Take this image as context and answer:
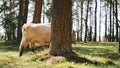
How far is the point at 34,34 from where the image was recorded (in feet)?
46.9

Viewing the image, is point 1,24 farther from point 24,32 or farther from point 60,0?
point 60,0

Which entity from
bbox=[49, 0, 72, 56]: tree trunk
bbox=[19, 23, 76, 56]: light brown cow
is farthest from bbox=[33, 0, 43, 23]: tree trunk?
bbox=[49, 0, 72, 56]: tree trunk

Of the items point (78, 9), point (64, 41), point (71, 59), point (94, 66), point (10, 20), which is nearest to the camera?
point (94, 66)

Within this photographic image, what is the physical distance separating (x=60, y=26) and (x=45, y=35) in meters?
3.92

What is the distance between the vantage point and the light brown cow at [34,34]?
13.9 meters

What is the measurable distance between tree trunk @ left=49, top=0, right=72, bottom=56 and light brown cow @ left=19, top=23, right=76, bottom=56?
3.14 metres

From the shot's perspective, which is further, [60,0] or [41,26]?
[41,26]

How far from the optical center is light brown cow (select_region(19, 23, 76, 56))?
13914 mm

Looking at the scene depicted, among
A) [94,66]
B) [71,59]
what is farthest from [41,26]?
[94,66]

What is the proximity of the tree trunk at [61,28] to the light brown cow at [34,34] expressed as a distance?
10.3 ft

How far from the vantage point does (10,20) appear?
3400 centimetres

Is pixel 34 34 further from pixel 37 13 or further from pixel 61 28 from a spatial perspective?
pixel 37 13

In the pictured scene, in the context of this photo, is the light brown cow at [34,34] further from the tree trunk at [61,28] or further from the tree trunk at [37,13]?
the tree trunk at [37,13]

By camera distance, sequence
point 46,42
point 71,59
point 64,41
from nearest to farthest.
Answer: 1. point 71,59
2. point 64,41
3. point 46,42
